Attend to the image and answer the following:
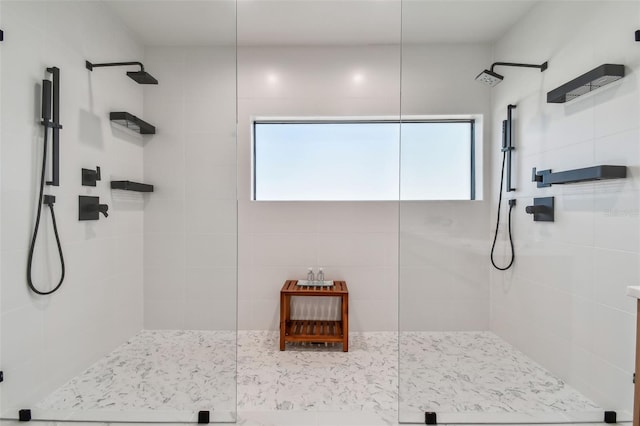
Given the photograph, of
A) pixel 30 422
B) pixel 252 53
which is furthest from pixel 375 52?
pixel 30 422

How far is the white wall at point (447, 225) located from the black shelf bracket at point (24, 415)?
186 cm

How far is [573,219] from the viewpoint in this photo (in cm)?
148

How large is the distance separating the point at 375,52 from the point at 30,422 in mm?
3189

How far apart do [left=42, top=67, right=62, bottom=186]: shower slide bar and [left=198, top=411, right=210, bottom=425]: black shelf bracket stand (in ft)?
4.42

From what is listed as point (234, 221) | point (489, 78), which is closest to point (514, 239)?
point (489, 78)

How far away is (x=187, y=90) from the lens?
4.85ft

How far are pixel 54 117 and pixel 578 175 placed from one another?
8.34 ft

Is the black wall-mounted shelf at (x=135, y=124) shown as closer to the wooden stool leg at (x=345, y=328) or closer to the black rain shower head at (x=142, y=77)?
the black rain shower head at (x=142, y=77)

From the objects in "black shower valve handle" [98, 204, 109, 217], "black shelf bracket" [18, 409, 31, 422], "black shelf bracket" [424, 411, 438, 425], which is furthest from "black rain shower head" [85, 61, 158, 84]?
"black shelf bracket" [424, 411, 438, 425]

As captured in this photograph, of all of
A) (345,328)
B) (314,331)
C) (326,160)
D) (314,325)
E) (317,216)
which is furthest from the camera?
(326,160)

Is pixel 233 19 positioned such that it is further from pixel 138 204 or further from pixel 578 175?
pixel 578 175

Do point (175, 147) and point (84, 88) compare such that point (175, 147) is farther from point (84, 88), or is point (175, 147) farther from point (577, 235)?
point (577, 235)

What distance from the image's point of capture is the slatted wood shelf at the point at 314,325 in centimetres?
222

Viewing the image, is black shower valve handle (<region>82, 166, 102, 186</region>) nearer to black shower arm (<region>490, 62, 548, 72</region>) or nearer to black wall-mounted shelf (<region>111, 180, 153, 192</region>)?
black wall-mounted shelf (<region>111, 180, 153, 192</region>)
